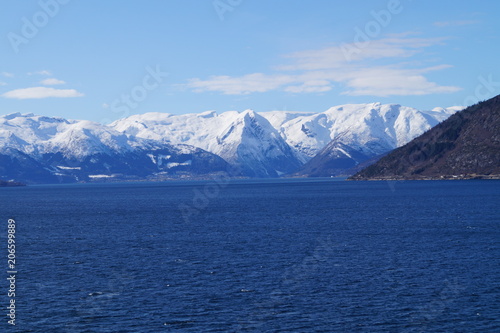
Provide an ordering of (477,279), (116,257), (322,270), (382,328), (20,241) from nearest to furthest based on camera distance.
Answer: (382,328), (477,279), (322,270), (116,257), (20,241)

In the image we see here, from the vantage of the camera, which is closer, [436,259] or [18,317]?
[18,317]

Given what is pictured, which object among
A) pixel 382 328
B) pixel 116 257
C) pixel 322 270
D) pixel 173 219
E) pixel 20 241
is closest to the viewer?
pixel 382 328

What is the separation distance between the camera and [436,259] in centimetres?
9188

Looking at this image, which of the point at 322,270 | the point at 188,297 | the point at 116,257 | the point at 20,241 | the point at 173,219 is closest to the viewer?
the point at 188,297

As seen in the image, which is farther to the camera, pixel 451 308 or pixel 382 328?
pixel 451 308

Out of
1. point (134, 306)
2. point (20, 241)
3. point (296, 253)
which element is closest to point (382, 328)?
point (134, 306)

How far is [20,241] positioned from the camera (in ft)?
407

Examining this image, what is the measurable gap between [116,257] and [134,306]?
34.5 m

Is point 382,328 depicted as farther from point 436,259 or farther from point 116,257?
point 116,257

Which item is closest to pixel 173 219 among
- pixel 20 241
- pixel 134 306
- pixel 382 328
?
pixel 20 241

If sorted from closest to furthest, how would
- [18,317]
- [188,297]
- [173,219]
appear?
[18,317] → [188,297] → [173,219]

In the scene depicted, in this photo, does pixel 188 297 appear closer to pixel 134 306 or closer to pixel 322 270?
pixel 134 306

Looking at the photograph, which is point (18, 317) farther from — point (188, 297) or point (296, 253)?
point (296, 253)

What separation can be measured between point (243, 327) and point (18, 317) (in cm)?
2376
